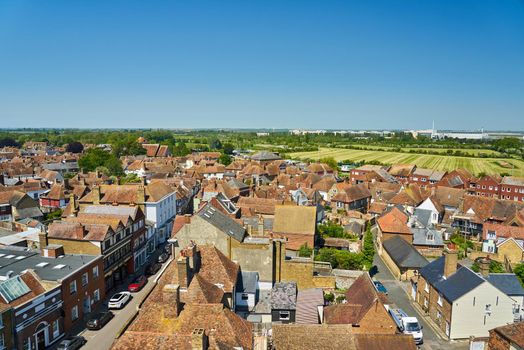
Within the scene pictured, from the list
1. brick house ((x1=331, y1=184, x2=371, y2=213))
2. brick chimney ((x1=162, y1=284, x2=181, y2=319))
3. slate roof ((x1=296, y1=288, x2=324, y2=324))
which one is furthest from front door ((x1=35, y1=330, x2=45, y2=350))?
brick house ((x1=331, y1=184, x2=371, y2=213))

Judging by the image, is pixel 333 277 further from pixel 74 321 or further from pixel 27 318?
pixel 27 318

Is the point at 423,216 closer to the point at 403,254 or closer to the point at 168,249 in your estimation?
the point at 403,254

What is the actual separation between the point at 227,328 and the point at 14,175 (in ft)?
325

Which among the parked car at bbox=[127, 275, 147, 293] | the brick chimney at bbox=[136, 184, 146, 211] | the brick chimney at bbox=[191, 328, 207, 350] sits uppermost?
the brick chimney at bbox=[136, 184, 146, 211]

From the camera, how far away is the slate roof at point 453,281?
31361 millimetres

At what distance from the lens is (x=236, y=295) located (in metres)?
32.7

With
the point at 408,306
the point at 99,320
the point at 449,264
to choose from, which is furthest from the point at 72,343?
the point at 449,264

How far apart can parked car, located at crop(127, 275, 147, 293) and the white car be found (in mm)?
1564

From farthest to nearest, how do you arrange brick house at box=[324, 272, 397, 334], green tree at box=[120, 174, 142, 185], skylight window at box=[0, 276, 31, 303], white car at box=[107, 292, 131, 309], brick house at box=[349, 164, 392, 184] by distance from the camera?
brick house at box=[349, 164, 392, 184]
green tree at box=[120, 174, 142, 185]
white car at box=[107, 292, 131, 309]
brick house at box=[324, 272, 397, 334]
skylight window at box=[0, 276, 31, 303]

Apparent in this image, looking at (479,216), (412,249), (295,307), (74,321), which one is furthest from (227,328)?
(479,216)

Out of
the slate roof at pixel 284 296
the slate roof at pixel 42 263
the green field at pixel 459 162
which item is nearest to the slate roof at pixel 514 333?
the slate roof at pixel 284 296

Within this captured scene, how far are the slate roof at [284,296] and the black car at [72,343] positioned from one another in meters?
14.4

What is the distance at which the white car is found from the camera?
34562 mm

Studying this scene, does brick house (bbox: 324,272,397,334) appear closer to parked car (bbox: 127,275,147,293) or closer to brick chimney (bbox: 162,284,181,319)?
brick chimney (bbox: 162,284,181,319)
